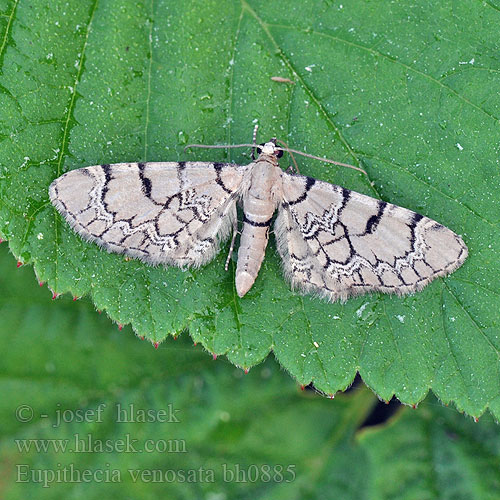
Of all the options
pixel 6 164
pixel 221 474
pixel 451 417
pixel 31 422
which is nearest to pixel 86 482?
pixel 31 422

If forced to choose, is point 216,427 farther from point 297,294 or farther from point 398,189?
point 398,189

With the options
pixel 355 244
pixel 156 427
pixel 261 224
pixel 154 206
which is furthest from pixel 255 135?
pixel 156 427

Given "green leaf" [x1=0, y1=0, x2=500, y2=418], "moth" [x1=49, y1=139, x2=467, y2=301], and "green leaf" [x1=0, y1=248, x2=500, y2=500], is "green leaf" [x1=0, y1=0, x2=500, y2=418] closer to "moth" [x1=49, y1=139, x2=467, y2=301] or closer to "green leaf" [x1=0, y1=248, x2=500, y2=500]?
"moth" [x1=49, y1=139, x2=467, y2=301]

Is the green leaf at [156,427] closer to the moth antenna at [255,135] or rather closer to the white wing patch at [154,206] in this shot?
the white wing patch at [154,206]

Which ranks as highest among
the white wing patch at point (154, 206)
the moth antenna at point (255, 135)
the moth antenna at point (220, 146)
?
the moth antenna at point (255, 135)

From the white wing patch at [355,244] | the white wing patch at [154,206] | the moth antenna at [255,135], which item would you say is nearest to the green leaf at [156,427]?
the white wing patch at [154,206]

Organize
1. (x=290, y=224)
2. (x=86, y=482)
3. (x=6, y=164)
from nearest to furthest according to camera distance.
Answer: (x=6, y=164) → (x=290, y=224) → (x=86, y=482)

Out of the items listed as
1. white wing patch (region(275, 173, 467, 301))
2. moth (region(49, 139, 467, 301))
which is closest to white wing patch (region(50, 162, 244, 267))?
moth (region(49, 139, 467, 301))
